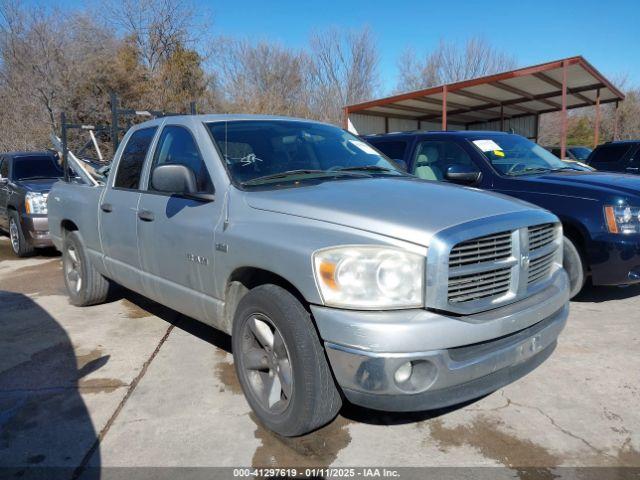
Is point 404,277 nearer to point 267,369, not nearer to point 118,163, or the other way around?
point 267,369

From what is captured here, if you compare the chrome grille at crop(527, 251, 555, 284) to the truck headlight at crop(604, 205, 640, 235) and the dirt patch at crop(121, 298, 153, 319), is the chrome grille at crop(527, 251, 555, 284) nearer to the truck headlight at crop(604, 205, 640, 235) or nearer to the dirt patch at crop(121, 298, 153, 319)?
the truck headlight at crop(604, 205, 640, 235)

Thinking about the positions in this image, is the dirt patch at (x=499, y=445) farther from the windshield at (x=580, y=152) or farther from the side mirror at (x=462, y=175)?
the windshield at (x=580, y=152)

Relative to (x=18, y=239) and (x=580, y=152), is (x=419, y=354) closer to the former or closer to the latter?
(x=18, y=239)

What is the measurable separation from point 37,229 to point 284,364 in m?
6.60

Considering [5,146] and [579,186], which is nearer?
[579,186]

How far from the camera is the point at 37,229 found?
7820 millimetres

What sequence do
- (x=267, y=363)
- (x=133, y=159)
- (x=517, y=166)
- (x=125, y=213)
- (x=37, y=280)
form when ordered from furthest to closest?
(x=37, y=280) < (x=517, y=166) < (x=133, y=159) < (x=125, y=213) < (x=267, y=363)

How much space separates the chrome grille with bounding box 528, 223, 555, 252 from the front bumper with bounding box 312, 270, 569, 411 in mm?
Result: 496

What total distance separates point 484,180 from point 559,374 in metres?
2.45

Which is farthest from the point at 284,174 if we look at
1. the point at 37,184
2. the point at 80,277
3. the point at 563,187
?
the point at 37,184

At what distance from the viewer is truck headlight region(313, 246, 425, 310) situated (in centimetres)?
237

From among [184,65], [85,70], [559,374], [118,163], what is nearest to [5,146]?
[85,70]

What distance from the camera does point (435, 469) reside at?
2.58 m

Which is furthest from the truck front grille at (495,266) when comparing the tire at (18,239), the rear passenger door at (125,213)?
the tire at (18,239)
